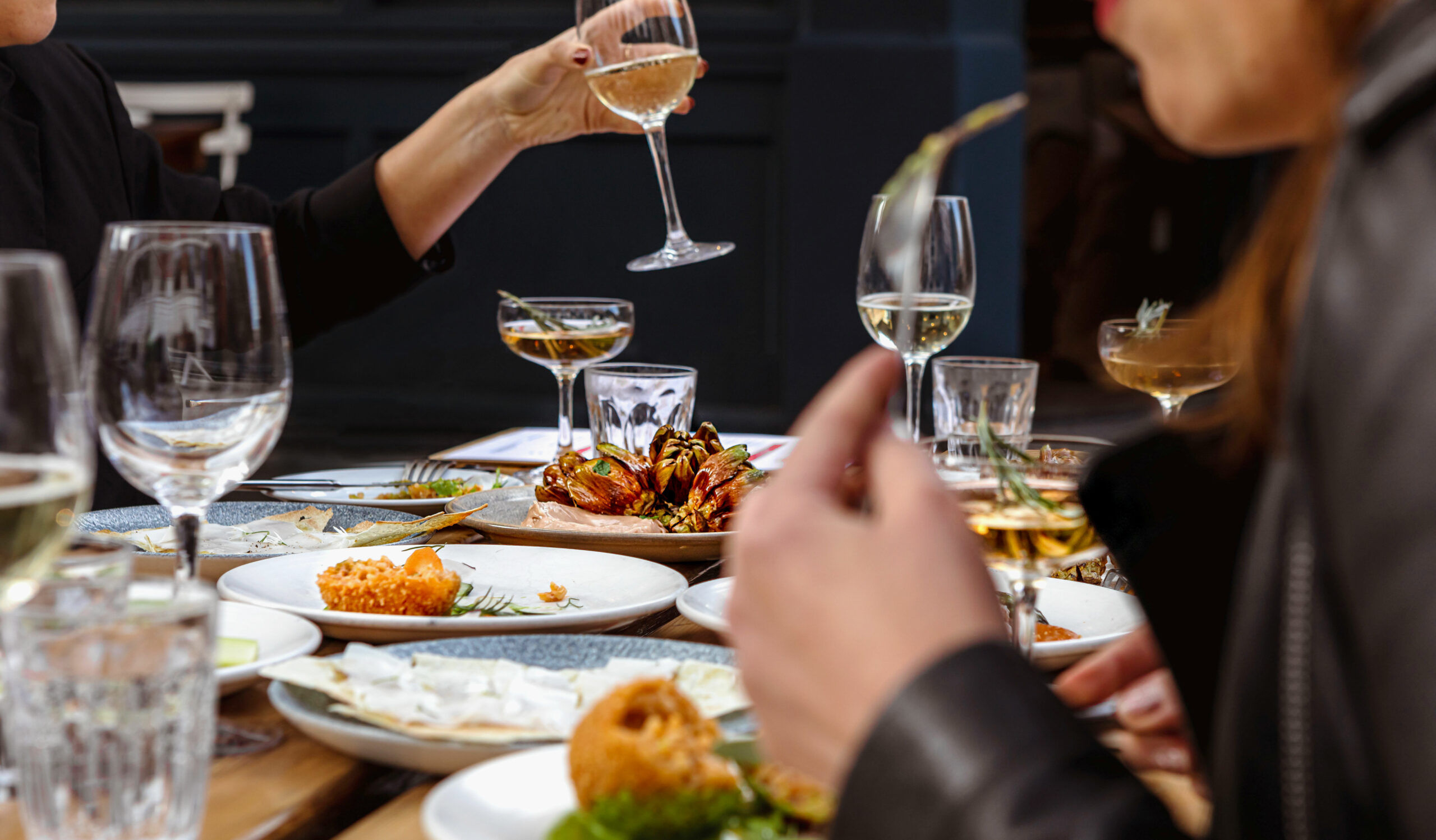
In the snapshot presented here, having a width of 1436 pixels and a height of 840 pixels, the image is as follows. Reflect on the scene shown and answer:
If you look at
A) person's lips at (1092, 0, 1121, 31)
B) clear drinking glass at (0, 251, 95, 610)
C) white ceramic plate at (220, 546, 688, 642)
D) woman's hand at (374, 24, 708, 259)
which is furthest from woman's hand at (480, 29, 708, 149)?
clear drinking glass at (0, 251, 95, 610)

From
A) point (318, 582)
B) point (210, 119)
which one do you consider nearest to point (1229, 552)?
point (318, 582)

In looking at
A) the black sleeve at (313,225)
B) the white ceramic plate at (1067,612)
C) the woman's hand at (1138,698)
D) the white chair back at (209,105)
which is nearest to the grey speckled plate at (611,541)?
the white ceramic plate at (1067,612)

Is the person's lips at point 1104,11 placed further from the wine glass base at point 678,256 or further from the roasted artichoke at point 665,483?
the wine glass base at point 678,256

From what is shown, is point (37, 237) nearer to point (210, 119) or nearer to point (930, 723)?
point (930, 723)

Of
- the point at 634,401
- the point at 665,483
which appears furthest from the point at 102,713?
the point at 634,401

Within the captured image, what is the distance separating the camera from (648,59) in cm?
153

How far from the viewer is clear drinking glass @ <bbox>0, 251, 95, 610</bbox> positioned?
1.65 feet

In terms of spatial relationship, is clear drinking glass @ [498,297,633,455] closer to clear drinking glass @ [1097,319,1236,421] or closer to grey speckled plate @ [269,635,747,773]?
clear drinking glass @ [1097,319,1236,421]

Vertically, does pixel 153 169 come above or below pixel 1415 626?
above

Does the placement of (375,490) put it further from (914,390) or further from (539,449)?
(914,390)

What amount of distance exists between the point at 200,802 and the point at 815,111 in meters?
3.91

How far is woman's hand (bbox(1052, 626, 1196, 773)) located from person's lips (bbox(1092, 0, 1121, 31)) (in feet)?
0.95

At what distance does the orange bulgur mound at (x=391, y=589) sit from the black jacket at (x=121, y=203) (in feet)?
2.90

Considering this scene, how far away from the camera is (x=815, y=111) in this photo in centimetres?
425
